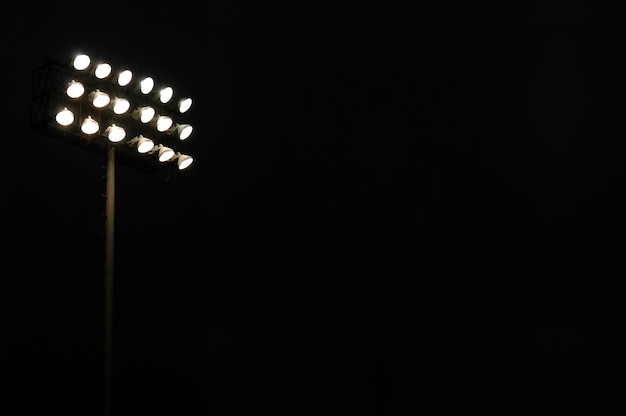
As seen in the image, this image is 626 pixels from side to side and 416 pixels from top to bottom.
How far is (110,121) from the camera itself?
15.1 meters

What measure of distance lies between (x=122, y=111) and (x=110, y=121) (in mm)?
301

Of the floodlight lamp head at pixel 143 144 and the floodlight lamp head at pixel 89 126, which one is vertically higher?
the floodlight lamp head at pixel 89 126

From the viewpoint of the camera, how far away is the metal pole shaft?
14.3m

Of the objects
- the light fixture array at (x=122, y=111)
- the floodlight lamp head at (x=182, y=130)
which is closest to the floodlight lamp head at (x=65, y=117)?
the light fixture array at (x=122, y=111)

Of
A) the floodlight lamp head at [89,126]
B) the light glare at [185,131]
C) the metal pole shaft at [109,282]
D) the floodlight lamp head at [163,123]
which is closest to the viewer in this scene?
the metal pole shaft at [109,282]

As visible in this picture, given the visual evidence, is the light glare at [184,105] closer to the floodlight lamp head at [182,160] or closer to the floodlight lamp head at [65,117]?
the floodlight lamp head at [182,160]

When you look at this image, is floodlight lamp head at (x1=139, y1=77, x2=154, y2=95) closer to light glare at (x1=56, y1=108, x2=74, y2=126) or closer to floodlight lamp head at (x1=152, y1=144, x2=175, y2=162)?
floodlight lamp head at (x1=152, y1=144, x2=175, y2=162)

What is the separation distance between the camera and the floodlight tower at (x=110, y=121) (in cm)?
1462

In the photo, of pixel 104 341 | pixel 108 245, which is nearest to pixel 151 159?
pixel 108 245

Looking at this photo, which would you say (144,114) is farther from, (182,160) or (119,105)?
(182,160)

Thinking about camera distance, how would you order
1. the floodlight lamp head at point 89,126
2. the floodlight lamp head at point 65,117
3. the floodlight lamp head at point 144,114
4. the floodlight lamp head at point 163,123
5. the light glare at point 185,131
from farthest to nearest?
1. the light glare at point 185,131
2. the floodlight lamp head at point 163,123
3. the floodlight lamp head at point 144,114
4. the floodlight lamp head at point 89,126
5. the floodlight lamp head at point 65,117

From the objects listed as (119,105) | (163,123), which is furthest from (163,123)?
(119,105)

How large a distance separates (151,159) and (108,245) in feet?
4.96

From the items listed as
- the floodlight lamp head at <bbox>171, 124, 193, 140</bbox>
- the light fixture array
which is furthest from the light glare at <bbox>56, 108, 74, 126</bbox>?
the floodlight lamp head at <bbox>171, 124, 193, 140</bbox>
